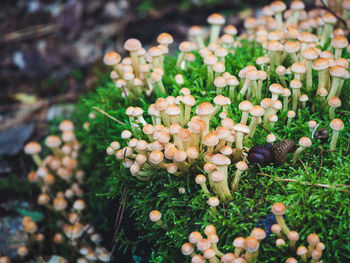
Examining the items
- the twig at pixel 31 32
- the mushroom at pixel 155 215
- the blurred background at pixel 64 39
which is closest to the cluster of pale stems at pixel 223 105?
the mushroom at pixel 155 215

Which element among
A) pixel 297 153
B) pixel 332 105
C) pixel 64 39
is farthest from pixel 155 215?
pixel 64 39

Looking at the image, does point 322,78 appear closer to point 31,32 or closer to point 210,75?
point 210,75

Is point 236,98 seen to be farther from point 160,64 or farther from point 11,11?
point 11,11

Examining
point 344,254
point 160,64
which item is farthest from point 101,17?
point 344,254

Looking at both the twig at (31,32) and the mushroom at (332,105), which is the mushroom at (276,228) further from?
the twig at (31,32)

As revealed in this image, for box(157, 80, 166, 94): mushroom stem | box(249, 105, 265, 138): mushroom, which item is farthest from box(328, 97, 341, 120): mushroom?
box(157, 80, 166, 94): mushroom stem

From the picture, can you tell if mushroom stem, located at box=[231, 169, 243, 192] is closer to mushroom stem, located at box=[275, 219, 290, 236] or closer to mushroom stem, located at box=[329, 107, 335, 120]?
mushroom stem, located at box=[275, 219, 290, 236]
